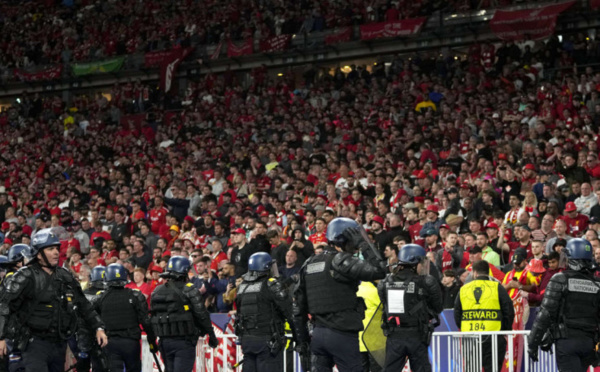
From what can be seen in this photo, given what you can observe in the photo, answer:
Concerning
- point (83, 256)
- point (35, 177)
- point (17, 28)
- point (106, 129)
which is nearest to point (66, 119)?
point (106, 129)

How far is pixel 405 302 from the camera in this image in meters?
10.6

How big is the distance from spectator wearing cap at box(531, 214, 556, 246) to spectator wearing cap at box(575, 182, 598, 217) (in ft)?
4.56

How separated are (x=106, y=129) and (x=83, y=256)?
1147cm

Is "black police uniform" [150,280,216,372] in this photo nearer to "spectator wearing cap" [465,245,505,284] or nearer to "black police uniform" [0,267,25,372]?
"black police uniform" [0,267,25,372]

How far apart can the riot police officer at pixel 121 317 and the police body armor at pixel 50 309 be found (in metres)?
2.85

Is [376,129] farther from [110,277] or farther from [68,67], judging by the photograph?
[68,67]

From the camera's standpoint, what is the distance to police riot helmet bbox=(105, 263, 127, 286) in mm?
12375

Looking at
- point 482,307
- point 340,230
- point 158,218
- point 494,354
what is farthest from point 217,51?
point 340,230

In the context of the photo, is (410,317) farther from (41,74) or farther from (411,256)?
(41,74)

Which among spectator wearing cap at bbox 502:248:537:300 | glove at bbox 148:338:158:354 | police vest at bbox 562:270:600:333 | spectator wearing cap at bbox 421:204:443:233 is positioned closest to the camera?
police vest at bbox 562:270:600:333

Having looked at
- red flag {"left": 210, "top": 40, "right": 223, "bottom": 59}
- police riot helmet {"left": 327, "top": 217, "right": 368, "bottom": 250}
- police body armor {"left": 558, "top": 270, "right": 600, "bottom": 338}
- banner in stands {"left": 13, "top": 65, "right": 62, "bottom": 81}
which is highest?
police riot helmet {"left": 327, "top": 217, "right": 368, "bottom": 250}

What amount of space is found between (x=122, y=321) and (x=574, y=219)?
6684mm

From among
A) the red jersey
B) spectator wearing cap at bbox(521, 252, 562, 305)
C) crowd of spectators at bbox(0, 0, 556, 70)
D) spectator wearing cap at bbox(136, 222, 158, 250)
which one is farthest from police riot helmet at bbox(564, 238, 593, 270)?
crowd of spectators at bbox(0, 0, 556, 70)

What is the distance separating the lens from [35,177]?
28.5 meters
